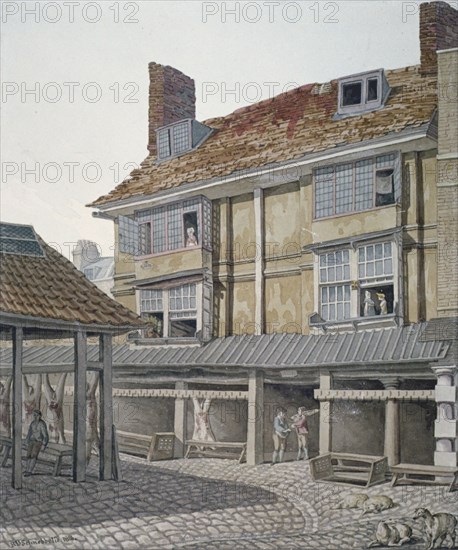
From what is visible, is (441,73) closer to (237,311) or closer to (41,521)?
(237,311)

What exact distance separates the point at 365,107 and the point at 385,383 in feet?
7.21

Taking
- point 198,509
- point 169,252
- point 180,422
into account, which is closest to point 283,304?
point 169,252

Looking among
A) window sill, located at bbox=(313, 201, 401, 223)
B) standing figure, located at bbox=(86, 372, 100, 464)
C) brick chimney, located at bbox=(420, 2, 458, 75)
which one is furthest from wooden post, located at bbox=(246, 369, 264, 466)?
brick chimney, located at bbox=(420, 2, 458, 75)

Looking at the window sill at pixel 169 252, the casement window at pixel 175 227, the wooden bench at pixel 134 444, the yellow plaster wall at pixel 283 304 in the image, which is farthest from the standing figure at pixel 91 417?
the yellow plaster wall at pixel 283 304

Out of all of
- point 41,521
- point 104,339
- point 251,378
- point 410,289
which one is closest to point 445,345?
point 410,289

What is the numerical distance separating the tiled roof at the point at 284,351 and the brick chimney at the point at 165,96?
5.40ft

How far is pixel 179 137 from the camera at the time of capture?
7.16 m

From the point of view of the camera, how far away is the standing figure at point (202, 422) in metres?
6.96

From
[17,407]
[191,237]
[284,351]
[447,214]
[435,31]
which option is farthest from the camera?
[191,237]

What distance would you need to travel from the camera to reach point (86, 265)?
6977 mm

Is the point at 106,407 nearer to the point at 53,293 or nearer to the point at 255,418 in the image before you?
the point at 53,293

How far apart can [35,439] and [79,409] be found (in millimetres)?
401

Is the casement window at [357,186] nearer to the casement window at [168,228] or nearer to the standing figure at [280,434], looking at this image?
the casement window at [168,228]

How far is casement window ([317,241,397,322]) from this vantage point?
6778 millimetres
